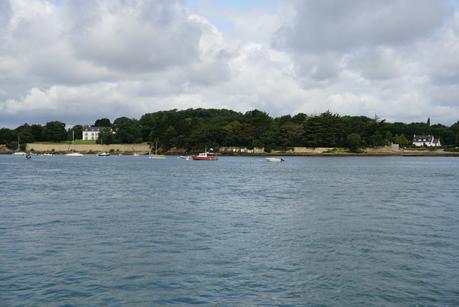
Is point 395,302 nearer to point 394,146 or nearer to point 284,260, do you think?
point 284,260

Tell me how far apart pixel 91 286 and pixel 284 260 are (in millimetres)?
5989

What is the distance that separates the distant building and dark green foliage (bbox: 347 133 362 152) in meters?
45.5

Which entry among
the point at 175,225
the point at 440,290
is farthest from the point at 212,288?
the point at 175,225

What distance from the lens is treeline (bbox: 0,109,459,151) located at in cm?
14525

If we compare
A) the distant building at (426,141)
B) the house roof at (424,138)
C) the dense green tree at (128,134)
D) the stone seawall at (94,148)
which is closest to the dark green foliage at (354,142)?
the distant building at (426,141)

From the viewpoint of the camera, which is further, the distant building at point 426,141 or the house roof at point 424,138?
the house roof at point 424,138

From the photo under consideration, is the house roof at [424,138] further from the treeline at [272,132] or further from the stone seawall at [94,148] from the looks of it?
the stone seawall at [94,148]

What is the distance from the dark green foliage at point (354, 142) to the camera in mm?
142750

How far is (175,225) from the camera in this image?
22.8m

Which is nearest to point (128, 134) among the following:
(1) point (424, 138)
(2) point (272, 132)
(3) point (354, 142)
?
(2) point (272, 132)

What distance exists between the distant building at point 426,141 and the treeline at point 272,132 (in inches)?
114

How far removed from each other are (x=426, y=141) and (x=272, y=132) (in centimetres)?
6469

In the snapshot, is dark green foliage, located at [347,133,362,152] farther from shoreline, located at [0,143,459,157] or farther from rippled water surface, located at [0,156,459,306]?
rippled water surface, located at [0,156,459,306]

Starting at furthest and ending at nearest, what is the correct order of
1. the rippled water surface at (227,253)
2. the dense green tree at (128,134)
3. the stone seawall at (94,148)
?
the dense green tree at (128,134) → the stone seawall at (94,148) → the rippled water surface at (227,253)
